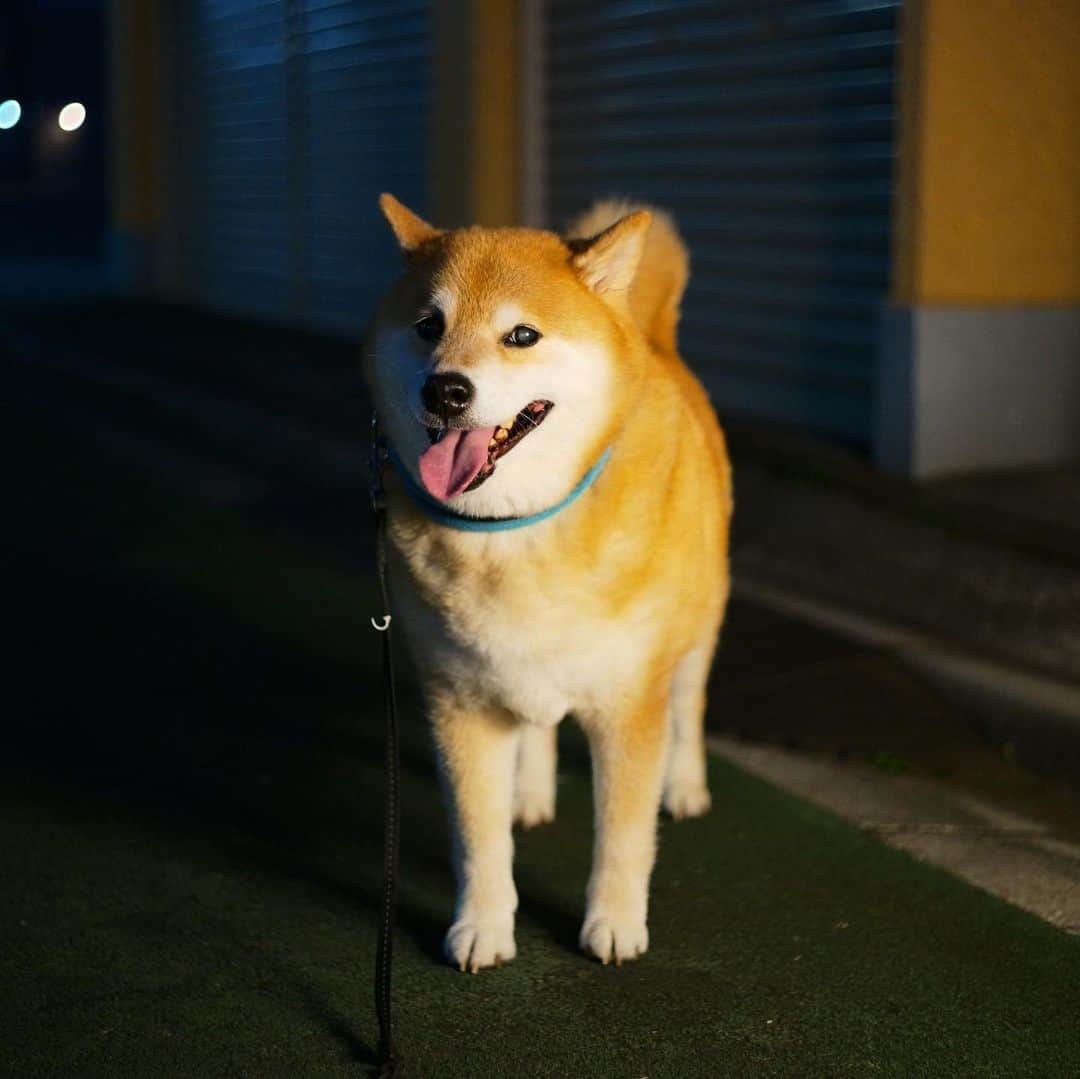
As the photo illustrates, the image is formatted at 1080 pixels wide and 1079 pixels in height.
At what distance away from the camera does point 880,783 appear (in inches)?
170

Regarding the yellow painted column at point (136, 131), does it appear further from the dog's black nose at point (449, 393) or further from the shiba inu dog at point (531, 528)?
the dog's black nose at point (449, 393)

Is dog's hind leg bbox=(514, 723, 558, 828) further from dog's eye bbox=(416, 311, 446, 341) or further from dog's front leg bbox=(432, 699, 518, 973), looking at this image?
dog's eye bbox=(416, 311, 446, 341)

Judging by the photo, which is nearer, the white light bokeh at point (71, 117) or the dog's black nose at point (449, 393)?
the dog's black nose at point (449, 393)

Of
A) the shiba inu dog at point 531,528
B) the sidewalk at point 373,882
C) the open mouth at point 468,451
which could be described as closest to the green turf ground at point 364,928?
the sidewalk at point 373,882

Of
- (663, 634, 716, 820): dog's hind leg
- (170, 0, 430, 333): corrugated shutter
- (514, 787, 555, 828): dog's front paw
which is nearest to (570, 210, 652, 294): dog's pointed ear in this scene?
(663, 634, 716, 820): dog's hind leg

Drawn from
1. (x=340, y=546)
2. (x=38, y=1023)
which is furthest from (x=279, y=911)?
(x=340, y=546)

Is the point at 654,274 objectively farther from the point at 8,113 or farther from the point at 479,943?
the point at 479,943

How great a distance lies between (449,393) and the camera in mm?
2973

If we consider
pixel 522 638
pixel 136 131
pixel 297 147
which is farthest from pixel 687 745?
pixel 136 131

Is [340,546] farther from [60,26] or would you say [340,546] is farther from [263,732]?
[60,26]

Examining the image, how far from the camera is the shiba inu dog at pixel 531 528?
10.1 feet

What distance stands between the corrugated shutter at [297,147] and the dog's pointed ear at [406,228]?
345 inches

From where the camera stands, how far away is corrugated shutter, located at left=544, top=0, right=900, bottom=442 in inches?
309

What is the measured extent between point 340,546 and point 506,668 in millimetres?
3966
